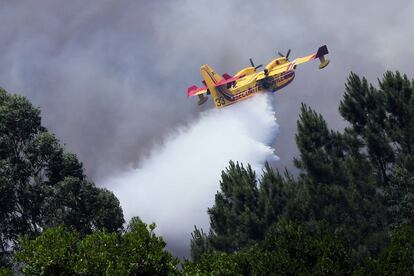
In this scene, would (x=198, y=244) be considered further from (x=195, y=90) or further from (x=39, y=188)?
(x=195, y=90)

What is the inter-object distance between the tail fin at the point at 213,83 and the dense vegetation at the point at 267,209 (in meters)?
57.6

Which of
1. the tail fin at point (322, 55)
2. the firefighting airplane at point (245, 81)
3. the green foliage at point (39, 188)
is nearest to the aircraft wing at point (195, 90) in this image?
the firefighting airplane at point (245, 81)

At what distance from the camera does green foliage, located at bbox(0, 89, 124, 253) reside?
43.5 metres

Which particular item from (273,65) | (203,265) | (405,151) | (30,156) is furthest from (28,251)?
(273,65)

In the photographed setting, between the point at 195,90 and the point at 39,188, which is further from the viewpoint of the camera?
the point at 195,90

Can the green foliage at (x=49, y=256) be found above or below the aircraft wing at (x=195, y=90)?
below

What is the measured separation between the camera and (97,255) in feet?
77.6

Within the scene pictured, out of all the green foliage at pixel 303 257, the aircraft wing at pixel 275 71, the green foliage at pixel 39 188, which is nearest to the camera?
the green foliage at pixel 303 257

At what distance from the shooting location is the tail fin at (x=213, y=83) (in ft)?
410

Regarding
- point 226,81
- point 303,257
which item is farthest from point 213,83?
point 303,257

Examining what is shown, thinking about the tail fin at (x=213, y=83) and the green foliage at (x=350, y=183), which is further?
the tail fin at (x=213, y=83)

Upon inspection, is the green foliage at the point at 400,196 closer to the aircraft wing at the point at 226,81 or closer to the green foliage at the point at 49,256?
the green foliage at the point at 49,256

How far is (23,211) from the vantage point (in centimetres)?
4475

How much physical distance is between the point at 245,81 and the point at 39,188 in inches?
3196
